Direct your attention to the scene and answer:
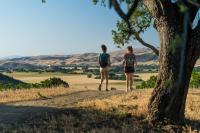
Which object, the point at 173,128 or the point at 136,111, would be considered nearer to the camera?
the point at 173,128

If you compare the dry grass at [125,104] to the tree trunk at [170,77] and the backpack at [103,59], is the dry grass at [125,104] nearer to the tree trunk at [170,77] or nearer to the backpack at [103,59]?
the tree trunk at [170,77]

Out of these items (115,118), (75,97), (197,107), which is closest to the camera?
(115,118)

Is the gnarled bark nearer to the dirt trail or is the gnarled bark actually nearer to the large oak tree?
the large oak tree

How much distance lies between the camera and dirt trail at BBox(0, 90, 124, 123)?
15359 millimetres

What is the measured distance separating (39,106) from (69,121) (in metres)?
3.09

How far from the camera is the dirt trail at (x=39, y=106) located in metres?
15.4

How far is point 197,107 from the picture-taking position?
18203mm

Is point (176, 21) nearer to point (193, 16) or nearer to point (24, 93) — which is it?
point (193, 16)

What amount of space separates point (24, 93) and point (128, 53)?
460 centimetres

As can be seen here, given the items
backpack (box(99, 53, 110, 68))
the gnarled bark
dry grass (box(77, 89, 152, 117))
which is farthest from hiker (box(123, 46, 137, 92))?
the gnarled bark

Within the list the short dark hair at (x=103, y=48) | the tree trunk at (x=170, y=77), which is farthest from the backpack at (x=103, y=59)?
the tree trunk at (x=170, y=77)

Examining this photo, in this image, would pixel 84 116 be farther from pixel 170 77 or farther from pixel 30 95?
pixel 30 95

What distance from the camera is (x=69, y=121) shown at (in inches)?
574

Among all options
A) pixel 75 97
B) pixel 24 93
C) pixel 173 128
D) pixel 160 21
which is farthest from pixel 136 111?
pixel 24 93
